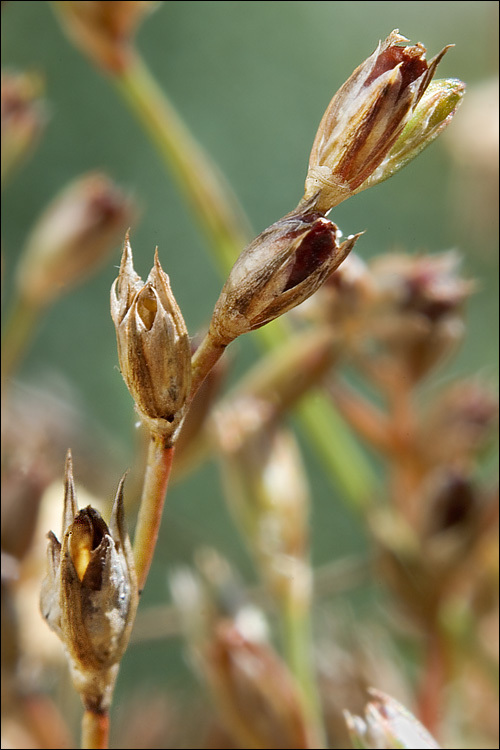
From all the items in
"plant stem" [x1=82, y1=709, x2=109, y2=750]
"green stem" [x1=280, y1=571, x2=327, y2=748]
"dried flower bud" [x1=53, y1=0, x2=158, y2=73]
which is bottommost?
"plant stem" [x1=82, y1=709, x2=109, y2=750]

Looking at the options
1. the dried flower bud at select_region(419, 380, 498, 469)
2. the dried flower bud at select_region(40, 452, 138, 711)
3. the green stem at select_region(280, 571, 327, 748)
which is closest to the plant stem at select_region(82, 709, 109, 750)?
the dried flower bud at select_region(40, 452, 138, 711)

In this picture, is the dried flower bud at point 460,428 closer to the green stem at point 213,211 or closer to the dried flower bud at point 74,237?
the green stem at point 213,211

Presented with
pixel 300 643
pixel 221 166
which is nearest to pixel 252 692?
pixel 300 643

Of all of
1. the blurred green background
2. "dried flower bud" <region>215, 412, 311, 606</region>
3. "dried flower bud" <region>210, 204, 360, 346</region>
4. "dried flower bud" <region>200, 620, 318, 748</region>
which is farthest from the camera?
the blurred green background

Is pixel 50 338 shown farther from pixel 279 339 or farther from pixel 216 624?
pixel 216 624

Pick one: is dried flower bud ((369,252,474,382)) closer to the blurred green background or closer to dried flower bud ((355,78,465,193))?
the blurred green background

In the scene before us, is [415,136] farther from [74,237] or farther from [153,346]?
[74,237]
